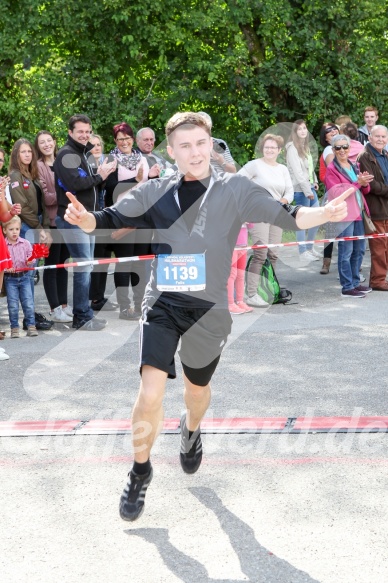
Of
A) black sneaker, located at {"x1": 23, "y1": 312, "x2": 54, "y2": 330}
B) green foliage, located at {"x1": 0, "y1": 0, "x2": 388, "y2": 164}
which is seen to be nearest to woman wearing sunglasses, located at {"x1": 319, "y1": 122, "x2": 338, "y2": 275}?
black sneaker, located at {"x1": 23, "y1": 312, "x2": 54, "y2": 330}

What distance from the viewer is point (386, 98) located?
774 inches

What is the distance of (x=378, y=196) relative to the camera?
11.0 meters

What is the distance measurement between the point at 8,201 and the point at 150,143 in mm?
2141

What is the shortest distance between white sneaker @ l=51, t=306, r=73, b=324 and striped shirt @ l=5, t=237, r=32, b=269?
877 mm

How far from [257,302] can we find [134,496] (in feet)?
19.7

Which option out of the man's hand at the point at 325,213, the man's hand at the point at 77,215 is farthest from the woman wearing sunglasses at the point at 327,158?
the man's hand at the point at 77,215

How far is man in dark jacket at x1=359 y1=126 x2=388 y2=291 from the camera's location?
10.9 metres

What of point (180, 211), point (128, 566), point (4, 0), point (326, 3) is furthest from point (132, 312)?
point (326, 3)

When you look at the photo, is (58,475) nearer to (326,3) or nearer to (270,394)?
(270,394)

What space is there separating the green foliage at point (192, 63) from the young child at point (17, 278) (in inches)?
333

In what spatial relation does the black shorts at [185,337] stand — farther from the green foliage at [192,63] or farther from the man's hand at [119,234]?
the green foliage at [192,63]

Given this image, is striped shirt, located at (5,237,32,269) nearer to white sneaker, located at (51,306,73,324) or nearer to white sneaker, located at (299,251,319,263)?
white sneaker, located at (51,306,73,324)

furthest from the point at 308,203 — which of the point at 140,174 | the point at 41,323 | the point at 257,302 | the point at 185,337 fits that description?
the point at 185,337

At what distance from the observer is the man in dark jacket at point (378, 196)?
35.7ft
